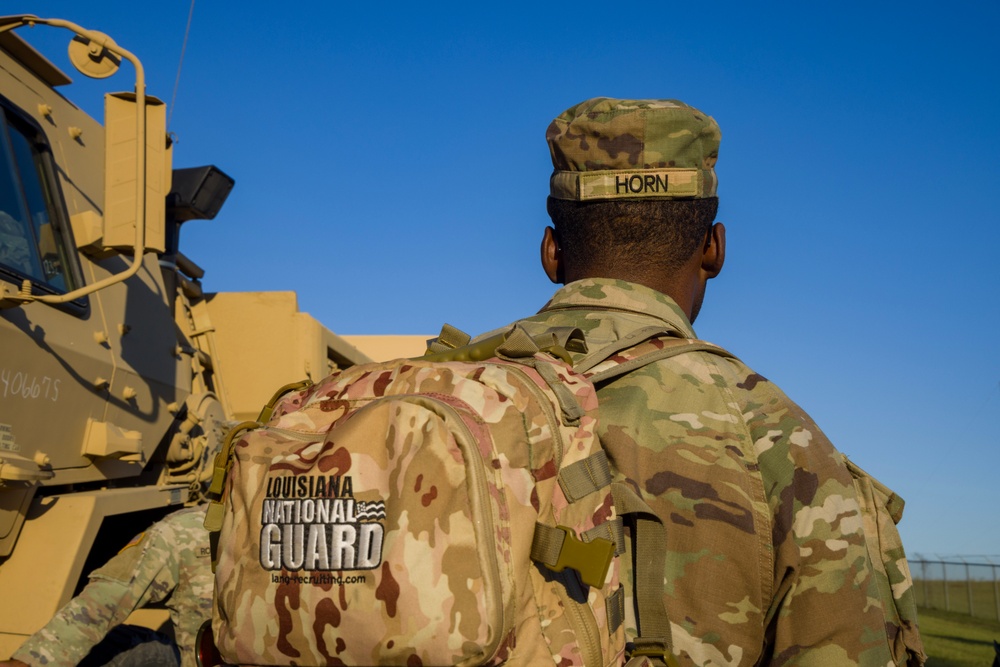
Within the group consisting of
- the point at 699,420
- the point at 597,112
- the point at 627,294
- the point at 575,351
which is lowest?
the point at 699,420

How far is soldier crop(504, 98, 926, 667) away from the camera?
1769 mm

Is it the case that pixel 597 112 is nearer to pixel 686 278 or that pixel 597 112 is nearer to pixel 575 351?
pixel 686 278

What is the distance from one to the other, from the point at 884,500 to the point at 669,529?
527mm

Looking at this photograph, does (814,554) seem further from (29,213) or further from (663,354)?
(29,213)

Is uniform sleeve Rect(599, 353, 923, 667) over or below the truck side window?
below

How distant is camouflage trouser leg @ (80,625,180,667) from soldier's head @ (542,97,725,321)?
261 centimetres

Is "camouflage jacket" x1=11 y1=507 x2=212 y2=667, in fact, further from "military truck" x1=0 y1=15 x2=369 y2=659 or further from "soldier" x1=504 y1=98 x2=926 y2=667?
"soldier" x1=504 y1=98 x2=926 y2=667

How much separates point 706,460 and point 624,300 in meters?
0.41

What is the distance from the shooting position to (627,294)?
83.2 inches

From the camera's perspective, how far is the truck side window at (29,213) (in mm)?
3607

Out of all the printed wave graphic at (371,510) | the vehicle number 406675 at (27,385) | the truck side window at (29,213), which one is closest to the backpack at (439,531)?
the printed wave graphic at (371,510)

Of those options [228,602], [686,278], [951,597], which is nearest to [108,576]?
[228,602]

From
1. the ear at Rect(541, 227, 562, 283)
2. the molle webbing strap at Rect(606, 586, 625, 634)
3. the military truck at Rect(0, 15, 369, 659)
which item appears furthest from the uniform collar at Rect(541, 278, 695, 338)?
the military truck at Rect(0, 15, 369, 659)

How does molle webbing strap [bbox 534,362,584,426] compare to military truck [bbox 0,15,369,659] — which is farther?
military truck [bbox 0,15,369,659]
